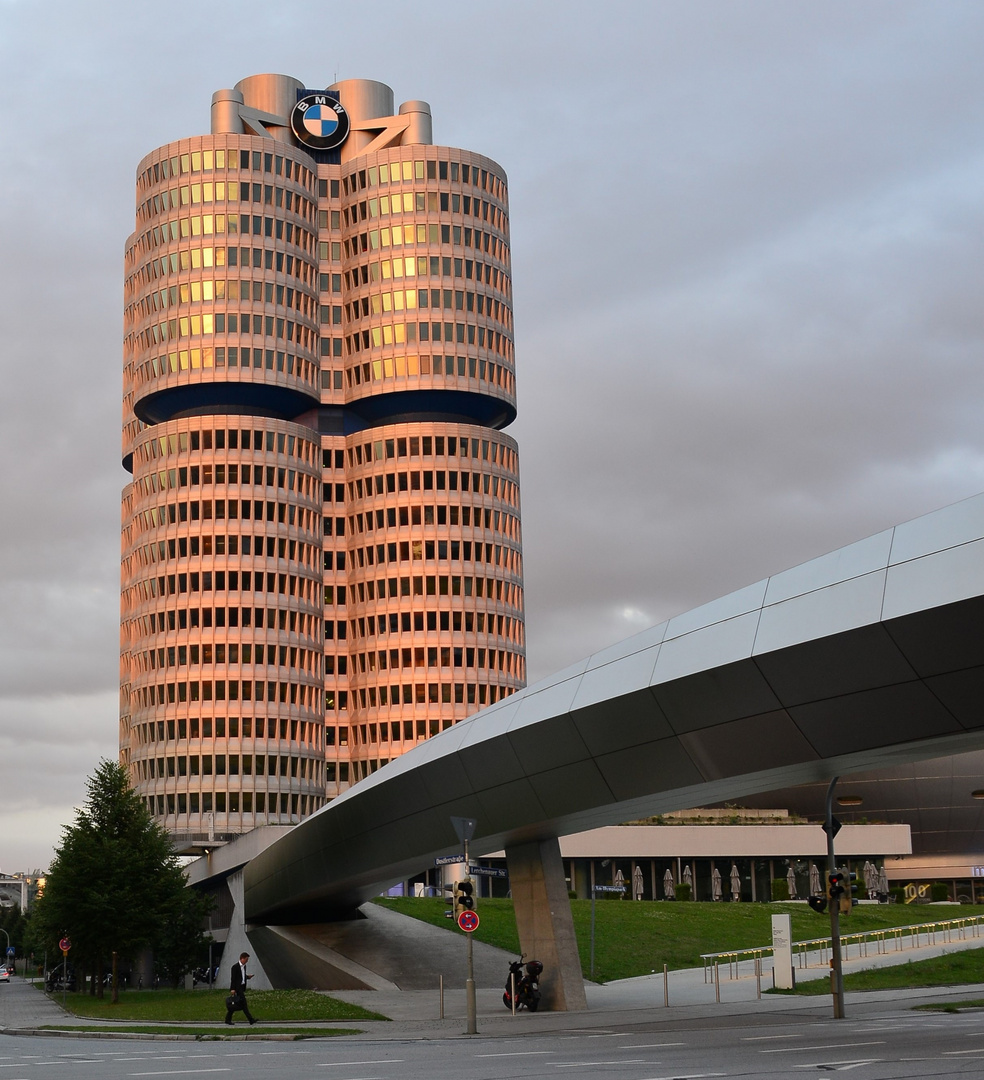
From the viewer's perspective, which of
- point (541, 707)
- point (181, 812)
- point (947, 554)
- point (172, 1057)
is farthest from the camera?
point (181, 812)

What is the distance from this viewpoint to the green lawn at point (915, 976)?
1710 inches

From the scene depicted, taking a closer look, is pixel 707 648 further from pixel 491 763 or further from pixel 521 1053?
pixel 491 763

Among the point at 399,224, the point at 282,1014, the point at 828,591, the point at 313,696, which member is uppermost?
the point at 399,224

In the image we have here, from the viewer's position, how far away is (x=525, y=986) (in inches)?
1485

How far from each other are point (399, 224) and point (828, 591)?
12197cm

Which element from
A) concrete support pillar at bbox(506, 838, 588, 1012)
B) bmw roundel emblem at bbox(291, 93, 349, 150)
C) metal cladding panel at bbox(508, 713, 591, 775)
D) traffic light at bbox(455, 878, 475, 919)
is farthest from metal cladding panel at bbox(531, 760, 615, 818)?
bmw roundel emblem at bbox(291, 93, 349, 150)

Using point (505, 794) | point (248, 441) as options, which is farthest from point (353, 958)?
point (248, 441)

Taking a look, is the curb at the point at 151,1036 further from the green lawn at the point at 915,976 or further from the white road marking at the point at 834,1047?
the green lawn at the point at 915,976

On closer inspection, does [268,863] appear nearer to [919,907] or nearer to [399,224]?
[919,907]

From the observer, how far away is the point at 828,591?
994 inches

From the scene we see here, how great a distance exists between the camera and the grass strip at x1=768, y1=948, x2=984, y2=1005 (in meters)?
43.2

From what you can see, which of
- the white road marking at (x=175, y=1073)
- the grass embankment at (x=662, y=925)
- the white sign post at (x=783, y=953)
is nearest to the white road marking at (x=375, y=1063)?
the white road marking at (x=175, y=1073)

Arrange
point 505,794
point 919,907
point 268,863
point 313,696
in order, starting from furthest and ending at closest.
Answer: point 313,696 < point 919,907 < point 268,863 < point 505,794

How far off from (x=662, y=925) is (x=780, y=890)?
3674cm
